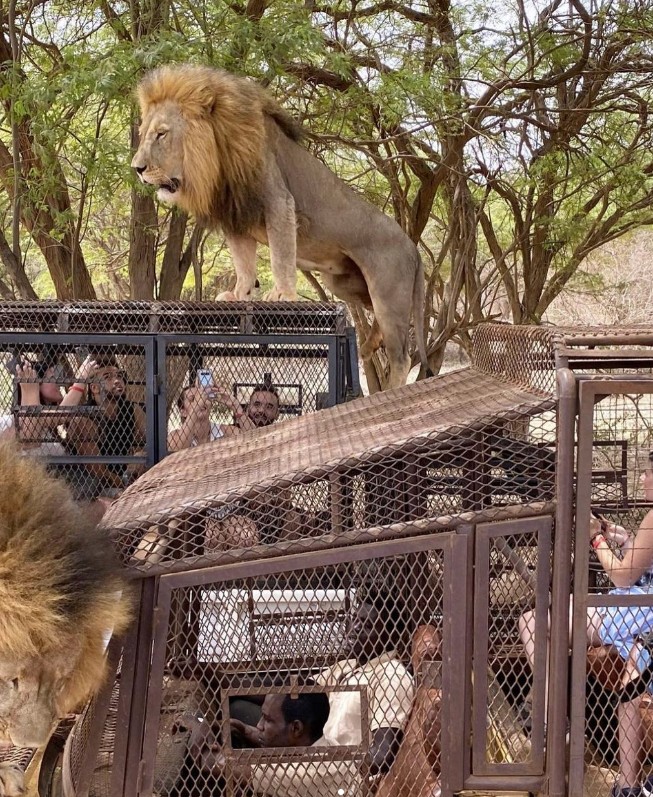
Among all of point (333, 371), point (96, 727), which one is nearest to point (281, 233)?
point (333, 371)

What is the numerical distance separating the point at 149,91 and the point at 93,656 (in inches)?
121

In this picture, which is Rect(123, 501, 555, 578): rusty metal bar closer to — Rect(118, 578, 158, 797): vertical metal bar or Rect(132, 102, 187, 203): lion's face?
Rect(118, 578, 158, 797): vertical metal bar

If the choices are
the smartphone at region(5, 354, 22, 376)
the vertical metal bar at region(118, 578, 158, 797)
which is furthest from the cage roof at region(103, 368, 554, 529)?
the smartphone at region(5, 354, 22, 376)

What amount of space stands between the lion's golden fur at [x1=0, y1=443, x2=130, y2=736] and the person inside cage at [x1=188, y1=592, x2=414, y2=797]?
12.4 inches

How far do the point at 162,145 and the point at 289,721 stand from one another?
289 centimetres

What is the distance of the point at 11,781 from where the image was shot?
1609 mm

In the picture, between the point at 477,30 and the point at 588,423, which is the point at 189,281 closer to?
the point at 477,30

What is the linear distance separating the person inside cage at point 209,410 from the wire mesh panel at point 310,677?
50.0 inches

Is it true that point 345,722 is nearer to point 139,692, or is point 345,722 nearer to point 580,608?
point 139,692

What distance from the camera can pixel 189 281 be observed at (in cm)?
1047

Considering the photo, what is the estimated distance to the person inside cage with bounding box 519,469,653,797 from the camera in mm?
1632

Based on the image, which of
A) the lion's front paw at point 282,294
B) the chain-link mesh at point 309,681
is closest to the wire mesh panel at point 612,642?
the chain-link mesh at point 309,681

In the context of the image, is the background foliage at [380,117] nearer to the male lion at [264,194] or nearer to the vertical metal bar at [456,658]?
the male lion at [264,194]

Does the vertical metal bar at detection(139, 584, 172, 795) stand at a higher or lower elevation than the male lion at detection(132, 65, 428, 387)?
lower
